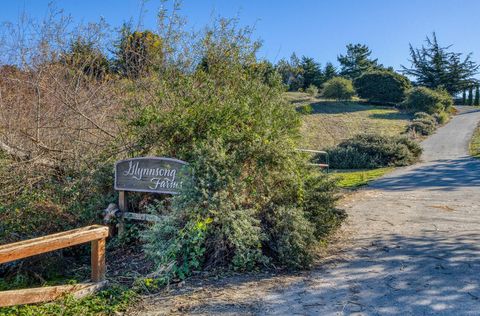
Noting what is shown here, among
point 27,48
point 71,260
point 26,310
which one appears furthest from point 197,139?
point 27,48

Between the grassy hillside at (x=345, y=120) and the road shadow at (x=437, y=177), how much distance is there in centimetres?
564

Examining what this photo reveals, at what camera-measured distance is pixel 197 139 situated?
Result: 17.4 ft

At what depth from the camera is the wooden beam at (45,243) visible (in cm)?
315

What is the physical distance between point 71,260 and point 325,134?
1840 cm

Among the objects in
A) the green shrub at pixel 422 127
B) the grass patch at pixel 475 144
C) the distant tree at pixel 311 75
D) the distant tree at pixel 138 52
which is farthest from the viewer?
the distant tree at pixel 311 75

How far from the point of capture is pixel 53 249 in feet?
11.4

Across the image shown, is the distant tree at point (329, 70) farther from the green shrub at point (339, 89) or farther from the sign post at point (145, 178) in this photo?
the sign post at point (145, 178)

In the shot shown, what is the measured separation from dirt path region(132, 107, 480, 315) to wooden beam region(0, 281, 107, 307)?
613mm

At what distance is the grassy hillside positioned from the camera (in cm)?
2144

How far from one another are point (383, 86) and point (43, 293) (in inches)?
1345

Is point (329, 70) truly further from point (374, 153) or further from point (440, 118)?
point (374, 153)

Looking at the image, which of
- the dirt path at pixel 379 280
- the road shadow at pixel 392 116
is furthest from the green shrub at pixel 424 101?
the dirt path at pixel 379 280

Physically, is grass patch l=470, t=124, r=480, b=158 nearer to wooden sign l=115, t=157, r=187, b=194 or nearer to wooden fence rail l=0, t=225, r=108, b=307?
wooden sign l=115, t=157, r=187, b=194

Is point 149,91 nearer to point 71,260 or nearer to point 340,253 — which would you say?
point 71,260
